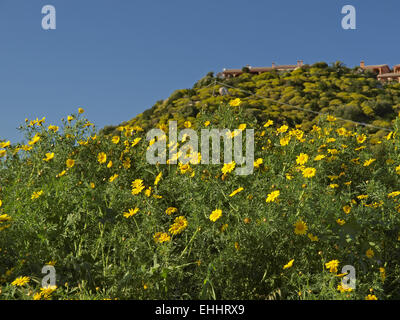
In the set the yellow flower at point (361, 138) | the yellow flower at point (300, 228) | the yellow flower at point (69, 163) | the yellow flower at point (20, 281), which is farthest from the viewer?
the yellow flower at point (361, 138)

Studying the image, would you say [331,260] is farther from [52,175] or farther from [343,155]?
[52,175]

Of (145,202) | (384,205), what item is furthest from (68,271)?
(384,205)

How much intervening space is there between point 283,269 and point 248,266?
0.69ft

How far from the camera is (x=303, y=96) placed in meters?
26.1

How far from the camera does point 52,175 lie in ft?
11.9

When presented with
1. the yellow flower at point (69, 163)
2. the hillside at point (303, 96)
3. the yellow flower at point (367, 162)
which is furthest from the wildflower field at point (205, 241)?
the hillside at point (303, 96)

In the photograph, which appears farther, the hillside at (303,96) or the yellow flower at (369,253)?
the hillside at (303,96)

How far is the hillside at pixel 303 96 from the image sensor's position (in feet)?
71.5

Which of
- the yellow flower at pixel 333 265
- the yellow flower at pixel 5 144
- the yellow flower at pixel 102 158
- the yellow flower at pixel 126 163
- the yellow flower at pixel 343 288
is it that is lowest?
the yellow flower at pixel 343 288

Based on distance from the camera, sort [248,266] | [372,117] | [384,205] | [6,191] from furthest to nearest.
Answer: [372,117] → [6,191] → [384,205] → [248,266]

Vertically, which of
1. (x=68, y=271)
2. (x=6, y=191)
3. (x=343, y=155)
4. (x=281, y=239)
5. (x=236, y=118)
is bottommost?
(x=68, y=271)

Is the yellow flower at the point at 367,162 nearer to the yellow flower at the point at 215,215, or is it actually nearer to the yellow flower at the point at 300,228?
the yellow flower at the point at 300,228

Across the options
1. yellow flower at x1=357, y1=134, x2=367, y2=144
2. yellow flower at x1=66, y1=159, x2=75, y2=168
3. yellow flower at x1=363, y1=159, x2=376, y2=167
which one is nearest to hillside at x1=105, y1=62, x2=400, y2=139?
yellow flower at x1=357, y1=134, x2=367, y2=144

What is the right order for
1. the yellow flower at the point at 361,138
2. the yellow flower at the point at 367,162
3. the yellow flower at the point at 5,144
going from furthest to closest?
the yellow flower at the point at 361,138 → the yellow flower at the point at 5,144 → the yellow flower at the point at 367,162
